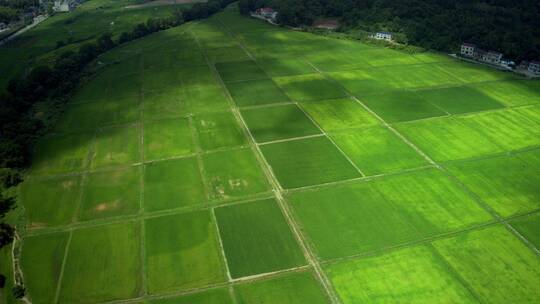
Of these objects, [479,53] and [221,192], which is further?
[479,53]

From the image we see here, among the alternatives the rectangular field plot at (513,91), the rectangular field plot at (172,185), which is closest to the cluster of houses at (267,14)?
the rectangular field plot at (513,91)

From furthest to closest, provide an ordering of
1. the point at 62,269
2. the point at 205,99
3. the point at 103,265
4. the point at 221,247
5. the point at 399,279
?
the point at 205,99
the point at 221,247
the point at 103,265
the point at 62,269
the point at 399,279

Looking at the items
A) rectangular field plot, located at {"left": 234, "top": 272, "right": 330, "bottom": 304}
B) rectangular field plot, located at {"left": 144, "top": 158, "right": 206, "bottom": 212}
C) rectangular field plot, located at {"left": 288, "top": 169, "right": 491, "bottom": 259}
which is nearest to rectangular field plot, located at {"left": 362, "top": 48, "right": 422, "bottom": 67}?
rectangular field plot, located at {"left": 288, "top": 169, "right": 491, "bottom": 259}

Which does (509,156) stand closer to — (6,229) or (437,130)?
(437,130)

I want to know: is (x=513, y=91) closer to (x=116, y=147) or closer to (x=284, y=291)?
(x=284, y=291)

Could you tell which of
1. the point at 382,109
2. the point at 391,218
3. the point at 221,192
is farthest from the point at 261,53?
the point at 391,218

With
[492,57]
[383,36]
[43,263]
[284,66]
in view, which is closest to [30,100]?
[43,263]

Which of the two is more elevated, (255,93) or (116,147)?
(255,93)
